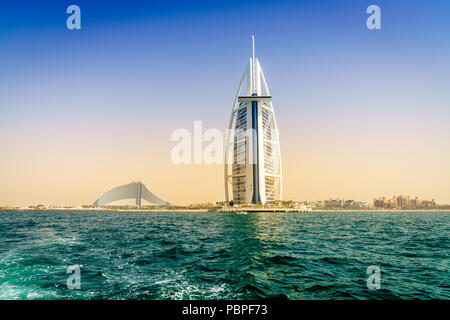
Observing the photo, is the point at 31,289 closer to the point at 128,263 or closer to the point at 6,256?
the point at 128,263

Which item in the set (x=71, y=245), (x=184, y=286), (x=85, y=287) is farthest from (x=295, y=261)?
(x=71, y=245)

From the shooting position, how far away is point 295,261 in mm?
15031

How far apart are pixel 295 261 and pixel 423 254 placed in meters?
11.0

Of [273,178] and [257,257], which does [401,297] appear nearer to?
[257,257]

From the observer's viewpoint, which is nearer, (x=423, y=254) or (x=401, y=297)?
(x=401, y=297)

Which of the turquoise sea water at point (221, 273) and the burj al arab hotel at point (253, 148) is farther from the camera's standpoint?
the burj al arab hotel at point (253, 148)

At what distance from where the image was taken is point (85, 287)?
10578mm

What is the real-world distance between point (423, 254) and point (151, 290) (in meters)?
19.8

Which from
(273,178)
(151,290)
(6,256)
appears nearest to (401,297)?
(151,290)

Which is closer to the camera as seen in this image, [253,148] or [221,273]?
[221,273]

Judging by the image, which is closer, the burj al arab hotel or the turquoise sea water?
the turquoise sea water
